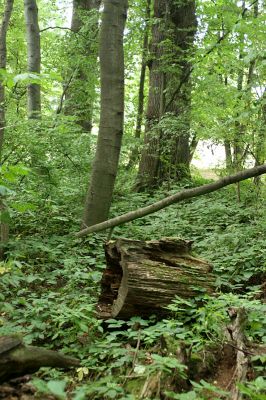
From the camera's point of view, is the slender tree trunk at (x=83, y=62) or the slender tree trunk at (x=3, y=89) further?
the slender tree trunk at (x=83, y=62)

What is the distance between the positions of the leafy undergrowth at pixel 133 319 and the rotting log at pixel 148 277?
0.13 metres

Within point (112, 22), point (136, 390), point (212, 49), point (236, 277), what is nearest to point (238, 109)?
point (212, 49)

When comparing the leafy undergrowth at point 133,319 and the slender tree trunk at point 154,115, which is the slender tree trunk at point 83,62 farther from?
the leafy undergrowth at point 133,319

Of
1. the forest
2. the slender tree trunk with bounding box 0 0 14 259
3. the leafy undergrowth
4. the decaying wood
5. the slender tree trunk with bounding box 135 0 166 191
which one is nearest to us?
the decaying wood

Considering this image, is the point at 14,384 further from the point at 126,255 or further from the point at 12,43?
the point at 12,43

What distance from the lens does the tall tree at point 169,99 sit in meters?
8.23

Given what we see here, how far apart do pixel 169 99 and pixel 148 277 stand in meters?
5.89

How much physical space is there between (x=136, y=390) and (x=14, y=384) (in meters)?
0.88

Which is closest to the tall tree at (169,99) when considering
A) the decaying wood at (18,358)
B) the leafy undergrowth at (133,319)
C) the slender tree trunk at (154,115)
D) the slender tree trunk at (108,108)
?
the slender tree trunk at (154,115)

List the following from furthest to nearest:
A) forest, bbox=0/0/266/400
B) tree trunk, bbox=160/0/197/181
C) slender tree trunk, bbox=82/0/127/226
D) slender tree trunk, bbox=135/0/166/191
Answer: slender tree trunk, bbox=135/0/166/191 < tree trunk, bbox=160/0/197/181 < slender tree trunk, bbox=82/0/127/226 < forest, bbox=0/0/266/400

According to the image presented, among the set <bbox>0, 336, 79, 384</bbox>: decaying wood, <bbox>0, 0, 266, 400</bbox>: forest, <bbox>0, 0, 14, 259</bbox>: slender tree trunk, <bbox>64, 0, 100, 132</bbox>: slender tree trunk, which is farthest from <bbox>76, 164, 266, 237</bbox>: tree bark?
<bbox>64, 0, 100, 132</bbox>: slender tree trunk

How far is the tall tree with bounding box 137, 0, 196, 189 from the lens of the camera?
8227 millimetres

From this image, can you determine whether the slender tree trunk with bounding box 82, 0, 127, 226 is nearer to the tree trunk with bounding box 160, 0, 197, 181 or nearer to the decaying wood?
the tree trunk with bounding box 160, 0, 197, 181

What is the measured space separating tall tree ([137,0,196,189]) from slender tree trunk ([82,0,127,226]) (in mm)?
1601
